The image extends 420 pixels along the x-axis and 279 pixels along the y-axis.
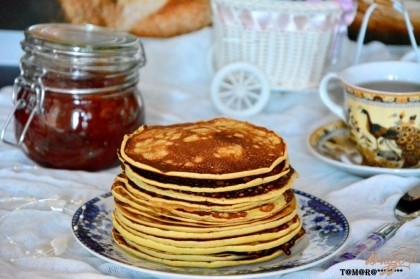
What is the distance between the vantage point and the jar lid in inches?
33.2

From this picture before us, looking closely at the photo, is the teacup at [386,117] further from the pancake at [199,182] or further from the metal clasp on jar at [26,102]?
the metal clasp on jar at [26,102]

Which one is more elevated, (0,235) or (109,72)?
(109,72)

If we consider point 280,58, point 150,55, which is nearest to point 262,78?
point 280,58

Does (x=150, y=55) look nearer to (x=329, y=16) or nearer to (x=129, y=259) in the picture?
(x=329, y=16)

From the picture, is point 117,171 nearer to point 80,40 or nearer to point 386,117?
point 80,40

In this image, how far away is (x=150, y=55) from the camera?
135 cm

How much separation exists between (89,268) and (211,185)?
→ 5.8 inches

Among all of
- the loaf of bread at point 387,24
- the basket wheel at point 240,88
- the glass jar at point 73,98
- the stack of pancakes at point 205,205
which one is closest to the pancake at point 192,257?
the stack of pancakes at point 205,205

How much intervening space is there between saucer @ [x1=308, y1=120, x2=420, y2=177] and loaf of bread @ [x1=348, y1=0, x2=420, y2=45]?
365mm

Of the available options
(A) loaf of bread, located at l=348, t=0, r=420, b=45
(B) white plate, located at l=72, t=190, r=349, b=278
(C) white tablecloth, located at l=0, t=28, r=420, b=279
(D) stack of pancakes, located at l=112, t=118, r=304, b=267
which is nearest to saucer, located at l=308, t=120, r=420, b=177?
(C) white tablecloth, located at l=0, t=28, r=420, b=279

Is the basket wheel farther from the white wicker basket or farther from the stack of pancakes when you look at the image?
the stack of pancakes

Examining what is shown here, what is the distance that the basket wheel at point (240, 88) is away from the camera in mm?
1134

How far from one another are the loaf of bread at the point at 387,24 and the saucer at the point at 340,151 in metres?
0.37

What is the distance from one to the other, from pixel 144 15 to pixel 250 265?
2.78 ft
